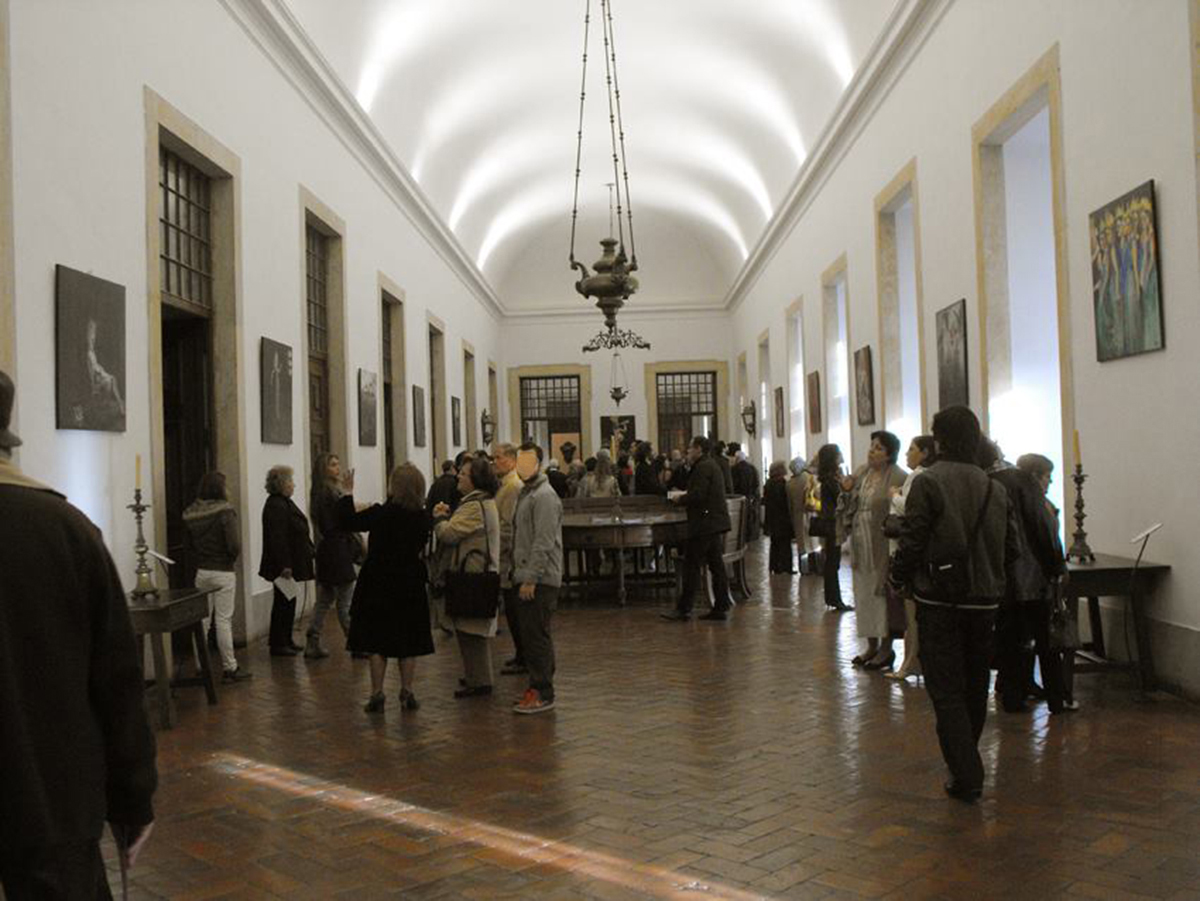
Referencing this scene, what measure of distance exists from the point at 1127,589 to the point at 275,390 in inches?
301

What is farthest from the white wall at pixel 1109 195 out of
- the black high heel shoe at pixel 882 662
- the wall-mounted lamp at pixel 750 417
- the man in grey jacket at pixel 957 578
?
the wall-mounted lamp at pixel 750 417

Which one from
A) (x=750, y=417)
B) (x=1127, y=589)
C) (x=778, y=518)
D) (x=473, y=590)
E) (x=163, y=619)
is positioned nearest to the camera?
(x=163, y=619)

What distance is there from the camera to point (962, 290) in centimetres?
1045

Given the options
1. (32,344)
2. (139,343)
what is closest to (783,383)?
(139,343)

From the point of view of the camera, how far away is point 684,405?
104ft

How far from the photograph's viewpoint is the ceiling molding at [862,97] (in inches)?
444

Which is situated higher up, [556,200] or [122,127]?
[556,200]

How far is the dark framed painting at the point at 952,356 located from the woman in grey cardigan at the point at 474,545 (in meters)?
4.84

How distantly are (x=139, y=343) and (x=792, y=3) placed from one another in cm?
934

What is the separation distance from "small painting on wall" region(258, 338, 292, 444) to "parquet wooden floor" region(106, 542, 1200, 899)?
3454mm

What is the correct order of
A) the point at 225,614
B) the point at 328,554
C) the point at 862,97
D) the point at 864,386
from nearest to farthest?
1. the point at 225,614
2. the point at 328,554
3. the point at 862,97
4. the point at 864,386

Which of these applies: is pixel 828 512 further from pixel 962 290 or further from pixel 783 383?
pixel 783 383

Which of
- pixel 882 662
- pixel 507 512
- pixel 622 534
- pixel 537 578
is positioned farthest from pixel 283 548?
pixel 882 662

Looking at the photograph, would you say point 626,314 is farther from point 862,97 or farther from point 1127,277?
point 1127,277
